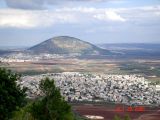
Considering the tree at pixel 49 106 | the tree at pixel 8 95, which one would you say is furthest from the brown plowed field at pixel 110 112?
the tree at pixel 49 106

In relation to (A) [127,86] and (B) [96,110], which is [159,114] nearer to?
(B) [96,110]

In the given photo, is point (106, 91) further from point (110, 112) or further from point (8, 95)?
point (8, 95)

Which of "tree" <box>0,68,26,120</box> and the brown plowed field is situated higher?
"tree" <box>0,68,26,120</box>

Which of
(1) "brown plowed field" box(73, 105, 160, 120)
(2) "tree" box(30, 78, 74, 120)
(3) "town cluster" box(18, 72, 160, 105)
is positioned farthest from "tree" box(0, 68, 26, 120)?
(3) "town cluster" box(18, 72, 160, 105)

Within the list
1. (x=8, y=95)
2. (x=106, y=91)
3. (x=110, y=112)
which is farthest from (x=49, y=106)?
(x=106, y=91)

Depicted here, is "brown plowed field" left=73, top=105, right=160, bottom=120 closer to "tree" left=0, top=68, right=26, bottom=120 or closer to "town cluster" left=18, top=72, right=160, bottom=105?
"town cluster" left=18, top=72, right=160, bottom=105

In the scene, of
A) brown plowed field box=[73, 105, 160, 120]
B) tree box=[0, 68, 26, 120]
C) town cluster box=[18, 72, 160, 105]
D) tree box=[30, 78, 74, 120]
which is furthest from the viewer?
town cluster box=[18, 72, 160, 105]
